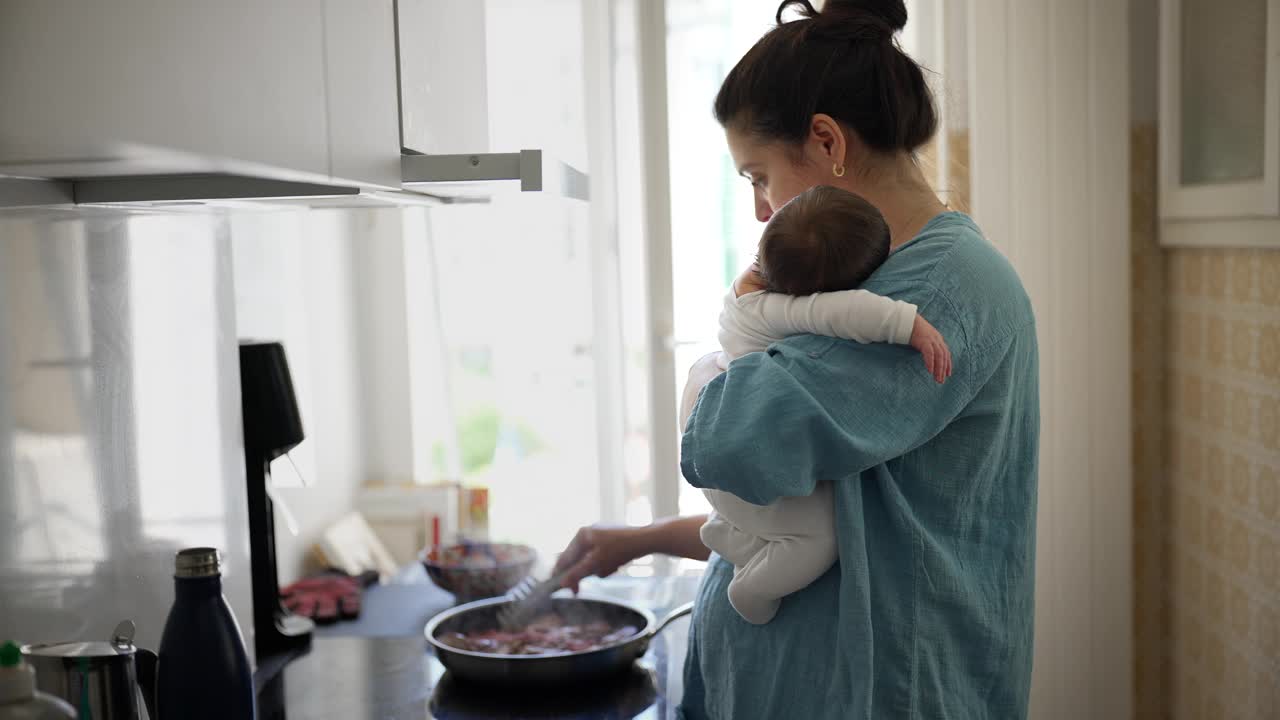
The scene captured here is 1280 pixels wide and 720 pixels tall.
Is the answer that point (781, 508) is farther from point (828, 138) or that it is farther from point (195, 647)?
point (195, 647)

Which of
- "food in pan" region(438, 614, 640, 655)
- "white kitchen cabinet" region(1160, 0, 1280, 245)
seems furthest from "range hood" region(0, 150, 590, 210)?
"white kitchen cabinet" region(1160, 0, 1280, 245)

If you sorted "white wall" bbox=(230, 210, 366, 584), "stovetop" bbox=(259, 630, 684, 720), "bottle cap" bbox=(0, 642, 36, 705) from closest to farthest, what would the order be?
"bottle cap" bbox=(0, 642, 36, 705), "stovetop" bbox=(259, 630, 684, 720), "white wall" bbox=(230, 210, 366, 584)

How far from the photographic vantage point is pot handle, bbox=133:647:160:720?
1.19 metres

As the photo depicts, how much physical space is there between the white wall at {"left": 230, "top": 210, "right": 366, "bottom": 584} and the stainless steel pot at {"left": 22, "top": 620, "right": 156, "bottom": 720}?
56.3 inches

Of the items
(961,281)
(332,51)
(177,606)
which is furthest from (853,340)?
(177,606)

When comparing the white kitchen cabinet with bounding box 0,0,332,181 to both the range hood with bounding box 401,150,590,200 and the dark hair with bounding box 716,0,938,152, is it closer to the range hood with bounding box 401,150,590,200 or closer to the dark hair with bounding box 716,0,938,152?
the range hood with bounding box 401,150,590,200

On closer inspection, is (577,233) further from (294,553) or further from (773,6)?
(294,553)

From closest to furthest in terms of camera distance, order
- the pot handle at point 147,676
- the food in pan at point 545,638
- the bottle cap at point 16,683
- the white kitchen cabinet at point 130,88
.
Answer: the white kitchen cabinet at point 130,88 < the bottle cap at point 16,683 < the pot handle at point 147,676 < the food in pan at point 545,638

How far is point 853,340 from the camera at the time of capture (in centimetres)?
106

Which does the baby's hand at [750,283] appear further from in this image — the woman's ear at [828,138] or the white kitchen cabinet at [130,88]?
the white kitchen cabinet at [130,88]

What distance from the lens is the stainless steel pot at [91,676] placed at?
1.06m

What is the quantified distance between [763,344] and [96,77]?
2.27ft

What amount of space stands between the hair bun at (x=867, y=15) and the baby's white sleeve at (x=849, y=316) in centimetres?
33

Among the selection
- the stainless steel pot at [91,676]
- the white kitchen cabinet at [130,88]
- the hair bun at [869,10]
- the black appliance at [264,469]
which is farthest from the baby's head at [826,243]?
the black appliance at [264,469]
